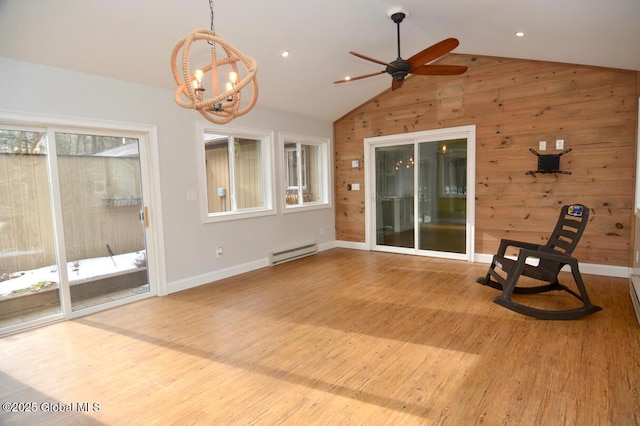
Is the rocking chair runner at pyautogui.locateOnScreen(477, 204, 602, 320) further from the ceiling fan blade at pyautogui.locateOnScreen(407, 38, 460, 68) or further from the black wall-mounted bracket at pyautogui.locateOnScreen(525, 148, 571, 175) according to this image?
the ceiling fan blade at pyautogui.locateOnScreen(407, 38, 460, 68)

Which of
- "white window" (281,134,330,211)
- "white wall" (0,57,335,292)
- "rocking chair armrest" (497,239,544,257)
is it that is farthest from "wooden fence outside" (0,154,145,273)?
"rocking chair armrest" (497,239,544,257)

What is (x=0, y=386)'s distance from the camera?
2.44 m

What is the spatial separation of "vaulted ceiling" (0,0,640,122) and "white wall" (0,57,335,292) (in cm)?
16

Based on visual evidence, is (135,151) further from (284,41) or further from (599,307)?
(599,307)

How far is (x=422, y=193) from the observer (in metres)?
6.06

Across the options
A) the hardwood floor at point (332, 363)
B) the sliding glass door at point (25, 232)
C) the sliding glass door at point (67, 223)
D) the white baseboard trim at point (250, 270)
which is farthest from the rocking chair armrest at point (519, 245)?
the sliding glass door at point (25, 232)

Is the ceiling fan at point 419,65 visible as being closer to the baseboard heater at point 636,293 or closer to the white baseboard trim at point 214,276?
the baseboard heater at point 636,293

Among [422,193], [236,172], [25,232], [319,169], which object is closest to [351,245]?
[319,169]

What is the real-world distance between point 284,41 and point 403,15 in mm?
1333

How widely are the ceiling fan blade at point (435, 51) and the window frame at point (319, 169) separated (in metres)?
2.87

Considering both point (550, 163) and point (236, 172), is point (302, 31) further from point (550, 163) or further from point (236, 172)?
point (550, 163)

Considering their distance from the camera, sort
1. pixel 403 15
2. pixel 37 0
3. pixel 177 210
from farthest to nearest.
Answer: pixel 177 210 < pixel 403 15 < pixel 37 0

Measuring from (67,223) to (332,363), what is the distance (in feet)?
10.0

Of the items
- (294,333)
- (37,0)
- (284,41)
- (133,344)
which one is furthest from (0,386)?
(284,41)
